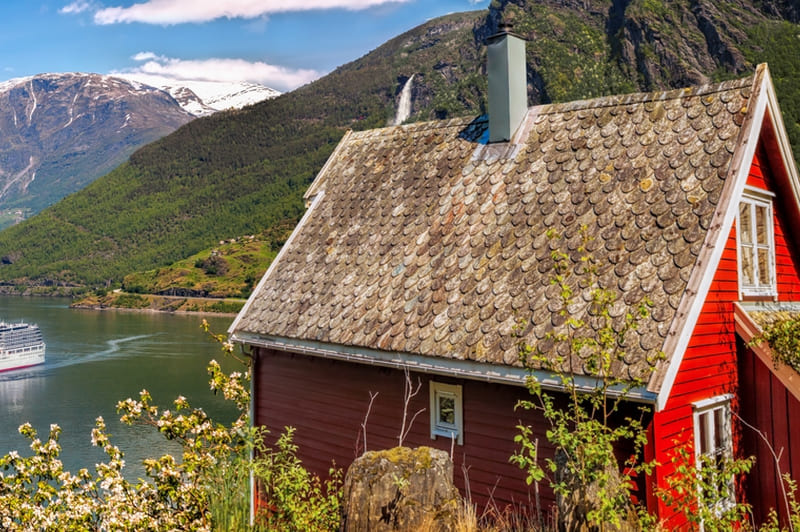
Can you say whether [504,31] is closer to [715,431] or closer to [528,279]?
[528,279]

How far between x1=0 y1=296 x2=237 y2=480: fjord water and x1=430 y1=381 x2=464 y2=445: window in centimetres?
2201

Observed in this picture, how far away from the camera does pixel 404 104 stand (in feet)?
567

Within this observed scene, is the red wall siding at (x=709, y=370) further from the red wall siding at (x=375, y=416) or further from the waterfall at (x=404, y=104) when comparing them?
the waterfall at (x=404, y=104)

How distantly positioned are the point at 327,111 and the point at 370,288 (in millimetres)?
194329

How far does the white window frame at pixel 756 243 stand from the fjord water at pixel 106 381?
2419cm

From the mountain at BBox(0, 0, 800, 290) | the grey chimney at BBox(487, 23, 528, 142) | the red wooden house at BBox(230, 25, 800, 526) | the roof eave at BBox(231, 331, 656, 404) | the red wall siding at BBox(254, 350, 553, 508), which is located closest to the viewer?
the roof eave at BBox(231, 331, 656, 404)

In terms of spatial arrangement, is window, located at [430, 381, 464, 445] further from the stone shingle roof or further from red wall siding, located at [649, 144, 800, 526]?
red wall siding, located at [649, 144, 800, 526]

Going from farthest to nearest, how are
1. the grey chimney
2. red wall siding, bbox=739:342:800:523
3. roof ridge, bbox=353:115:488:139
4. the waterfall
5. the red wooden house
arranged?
the waterfall → roof ridge, bbox=353:115:488:139 → the grey chimney → red wall siding, bbox=739:342:800:523 → the red wooden house

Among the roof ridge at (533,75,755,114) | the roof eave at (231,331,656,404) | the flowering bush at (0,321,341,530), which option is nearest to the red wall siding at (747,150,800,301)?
the roof ridge at (533,75,755,114)

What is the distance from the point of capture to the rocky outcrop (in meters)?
4.76

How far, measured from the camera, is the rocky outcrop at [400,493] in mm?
4762

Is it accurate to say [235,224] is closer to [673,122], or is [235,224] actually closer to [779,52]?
[779,52]

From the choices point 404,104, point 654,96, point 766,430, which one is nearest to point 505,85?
point 654,96

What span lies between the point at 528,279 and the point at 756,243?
8.65 feet
